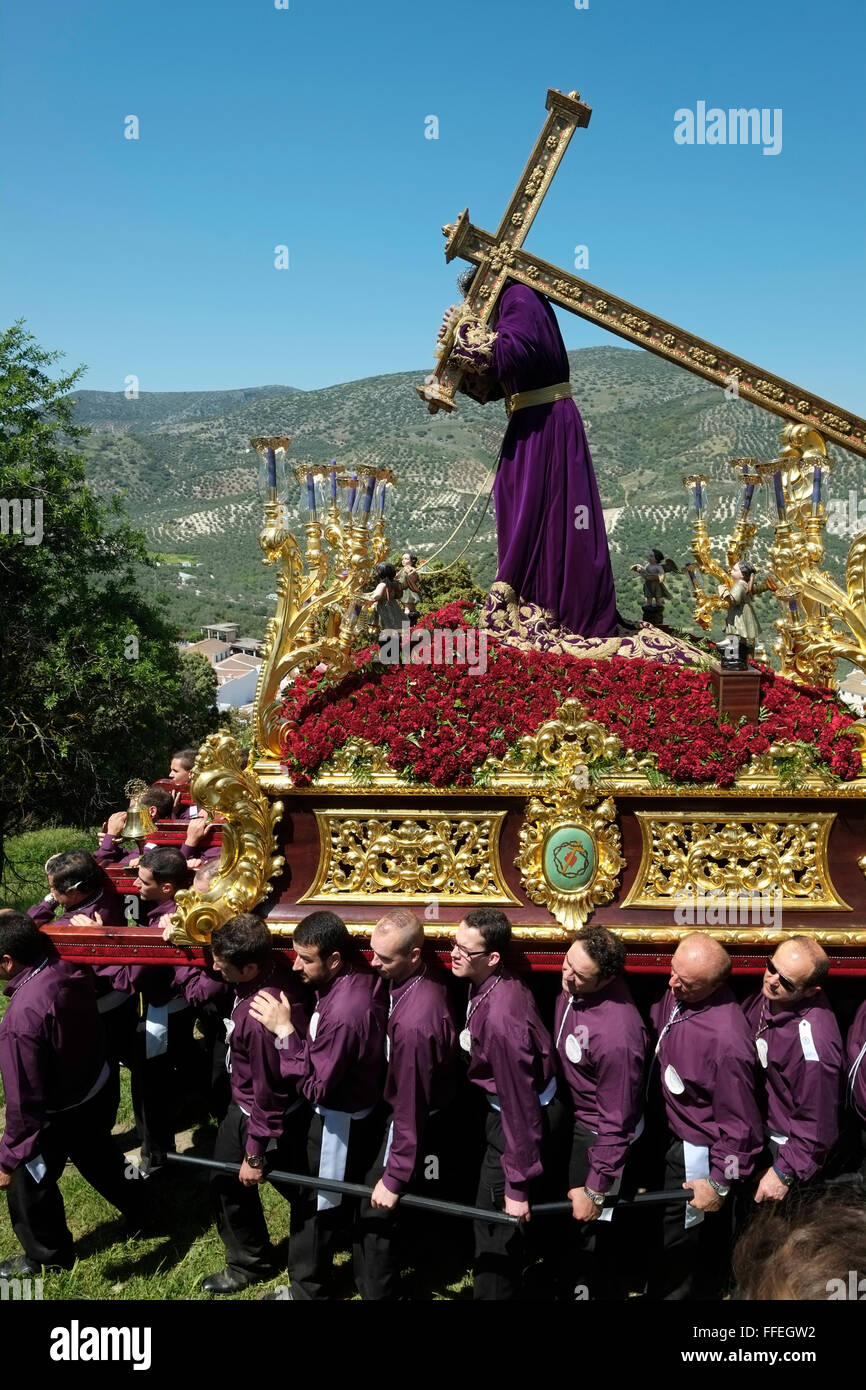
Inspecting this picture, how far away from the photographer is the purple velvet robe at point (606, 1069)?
4.30 metres

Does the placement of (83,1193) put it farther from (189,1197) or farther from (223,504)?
Result: (223,504)

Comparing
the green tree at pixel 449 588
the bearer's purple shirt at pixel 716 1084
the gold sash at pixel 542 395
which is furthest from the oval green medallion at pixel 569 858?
the green tree at pixel 449 588

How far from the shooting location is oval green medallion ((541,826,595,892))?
16.9 ft

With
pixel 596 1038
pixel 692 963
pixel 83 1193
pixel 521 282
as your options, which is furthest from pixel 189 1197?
pixel 521 282

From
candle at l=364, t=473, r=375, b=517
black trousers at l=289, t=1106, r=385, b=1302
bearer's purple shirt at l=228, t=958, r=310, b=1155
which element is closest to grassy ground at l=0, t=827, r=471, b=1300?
black trousers at l=289, t=1106, r=385, b=1302

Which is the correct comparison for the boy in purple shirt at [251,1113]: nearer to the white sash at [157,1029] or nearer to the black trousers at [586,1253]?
the white sash at [157,1029]

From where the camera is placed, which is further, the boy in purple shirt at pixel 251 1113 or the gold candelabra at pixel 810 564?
the gold candelabra at pixel 810 564

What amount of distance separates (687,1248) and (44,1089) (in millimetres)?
3388

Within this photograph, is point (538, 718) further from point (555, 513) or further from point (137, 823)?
point (137, 823)

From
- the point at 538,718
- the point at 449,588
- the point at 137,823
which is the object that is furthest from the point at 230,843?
the point at 449,588

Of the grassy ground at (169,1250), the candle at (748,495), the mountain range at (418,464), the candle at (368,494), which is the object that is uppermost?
the mountain range at (418,464)

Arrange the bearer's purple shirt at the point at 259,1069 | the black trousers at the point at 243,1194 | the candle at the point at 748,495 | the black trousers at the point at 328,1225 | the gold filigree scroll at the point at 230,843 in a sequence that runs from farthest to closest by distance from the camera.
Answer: the candle at the point at 748,495
the gold filigree scroll at the point at 230,843
the black trousers at the point at 243,1194
the bearer's purple shirt at the point at 259,1069
the black trousers at the point at 328,1225

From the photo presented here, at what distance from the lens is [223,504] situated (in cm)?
6538

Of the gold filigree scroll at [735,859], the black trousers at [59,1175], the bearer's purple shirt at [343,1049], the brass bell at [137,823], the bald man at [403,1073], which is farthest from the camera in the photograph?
the brass bell at [137,823]
